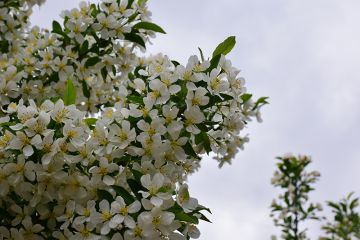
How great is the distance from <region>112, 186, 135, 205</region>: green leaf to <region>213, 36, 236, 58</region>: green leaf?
70cm

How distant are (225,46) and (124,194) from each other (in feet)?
2.50

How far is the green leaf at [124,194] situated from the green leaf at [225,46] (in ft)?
2.30

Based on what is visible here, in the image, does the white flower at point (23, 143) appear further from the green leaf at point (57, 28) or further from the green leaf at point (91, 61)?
the green leaf at point (57, 28)

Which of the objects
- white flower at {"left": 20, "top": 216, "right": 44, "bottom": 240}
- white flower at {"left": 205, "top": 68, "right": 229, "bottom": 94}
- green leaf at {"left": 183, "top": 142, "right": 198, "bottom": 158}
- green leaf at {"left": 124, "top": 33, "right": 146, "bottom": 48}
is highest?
green leaf at {"left": 124, "top": 33, "right": 146, "bottom": 48}

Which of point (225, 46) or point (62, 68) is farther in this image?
point (62, 68)

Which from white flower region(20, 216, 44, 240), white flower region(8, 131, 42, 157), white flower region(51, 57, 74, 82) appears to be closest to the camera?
white flower region(8, 131, 42, 157)

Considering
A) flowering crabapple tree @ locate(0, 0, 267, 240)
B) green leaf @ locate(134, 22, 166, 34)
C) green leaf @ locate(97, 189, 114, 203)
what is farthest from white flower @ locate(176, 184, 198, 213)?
green leaf @ locate(134, 22, 166, 34)

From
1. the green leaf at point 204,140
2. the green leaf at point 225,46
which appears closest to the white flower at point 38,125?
the green leaf at point 204,140

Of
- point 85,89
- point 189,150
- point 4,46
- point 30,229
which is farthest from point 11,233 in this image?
point 4,46

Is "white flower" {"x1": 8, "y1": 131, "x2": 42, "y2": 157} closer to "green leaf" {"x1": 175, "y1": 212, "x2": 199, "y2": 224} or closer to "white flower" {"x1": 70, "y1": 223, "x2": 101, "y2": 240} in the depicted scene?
"white flower" {"x1": 70, "y1": 223, "x2": 101, "y2": 240}

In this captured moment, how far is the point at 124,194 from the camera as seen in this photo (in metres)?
1.87

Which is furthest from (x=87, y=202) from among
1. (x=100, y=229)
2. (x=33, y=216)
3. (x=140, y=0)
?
(x=140, y=0)

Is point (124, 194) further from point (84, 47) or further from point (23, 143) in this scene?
point (84, 47)

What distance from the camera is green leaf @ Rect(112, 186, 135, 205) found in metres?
1.85
